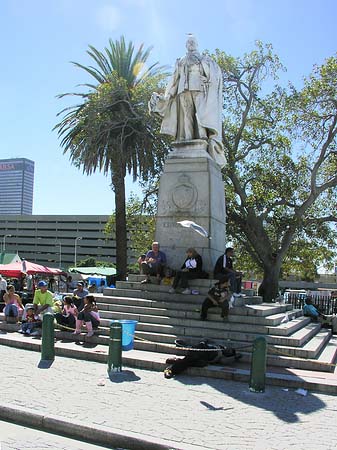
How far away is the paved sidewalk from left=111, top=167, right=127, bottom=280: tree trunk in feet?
50.4

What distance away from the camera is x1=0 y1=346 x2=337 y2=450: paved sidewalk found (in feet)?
17.4

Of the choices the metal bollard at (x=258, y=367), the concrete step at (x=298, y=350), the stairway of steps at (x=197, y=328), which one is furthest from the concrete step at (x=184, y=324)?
the metal bollard at (x=258, y=367)

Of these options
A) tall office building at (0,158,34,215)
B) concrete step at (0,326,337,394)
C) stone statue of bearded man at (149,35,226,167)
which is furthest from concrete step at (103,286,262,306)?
tall office building at (0,158,34,215)

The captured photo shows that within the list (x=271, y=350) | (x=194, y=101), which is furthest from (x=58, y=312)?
(x=194, y=101)

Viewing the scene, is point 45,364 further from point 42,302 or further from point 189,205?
point 189,205

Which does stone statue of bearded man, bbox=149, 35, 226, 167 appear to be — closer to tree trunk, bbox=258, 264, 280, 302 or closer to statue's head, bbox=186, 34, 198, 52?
statue's head, bbox=186, 34, 198, 52

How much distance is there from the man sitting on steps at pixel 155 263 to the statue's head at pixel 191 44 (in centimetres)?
561

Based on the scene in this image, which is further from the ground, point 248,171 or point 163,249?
point 248,171

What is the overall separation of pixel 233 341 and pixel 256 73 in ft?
57.5

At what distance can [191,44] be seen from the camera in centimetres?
1376

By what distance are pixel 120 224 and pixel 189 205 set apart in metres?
11.3

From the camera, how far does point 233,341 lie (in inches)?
377

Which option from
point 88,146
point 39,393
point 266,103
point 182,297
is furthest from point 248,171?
point 39,393

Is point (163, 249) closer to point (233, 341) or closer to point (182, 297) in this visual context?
point (182, 297)
